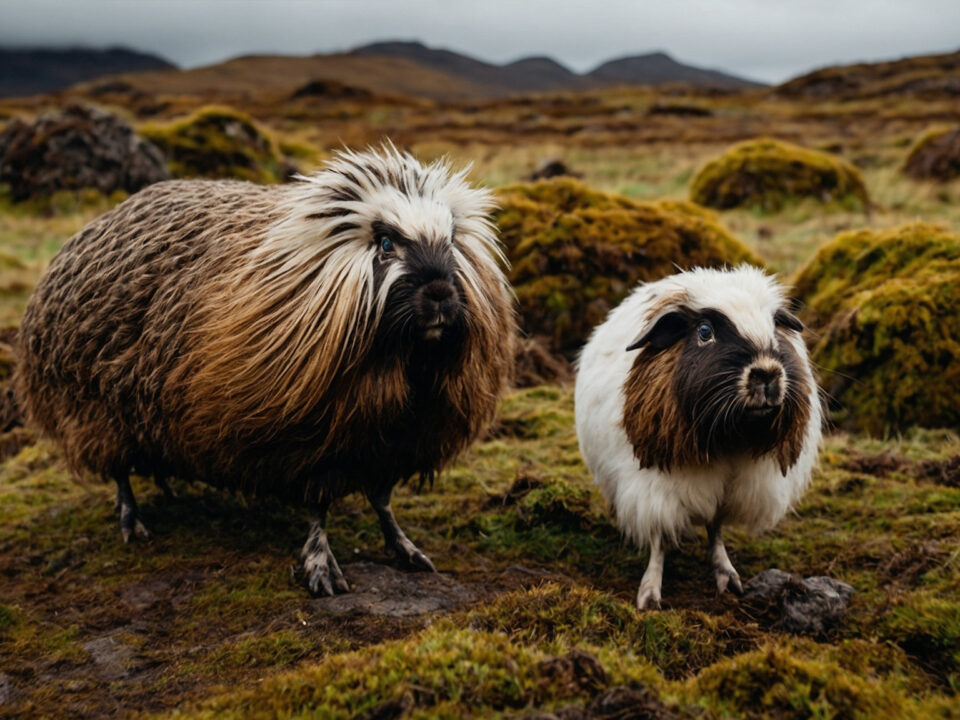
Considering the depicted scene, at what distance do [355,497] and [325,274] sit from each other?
2.71 m

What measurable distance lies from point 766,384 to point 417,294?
2.04 metres

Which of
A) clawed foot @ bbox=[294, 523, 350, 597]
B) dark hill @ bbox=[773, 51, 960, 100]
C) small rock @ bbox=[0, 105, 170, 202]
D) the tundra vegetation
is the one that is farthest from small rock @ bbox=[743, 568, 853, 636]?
dark hill @ bbox=[773, 51, 960, 100]

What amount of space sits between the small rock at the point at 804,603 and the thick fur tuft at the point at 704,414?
0.60 metres

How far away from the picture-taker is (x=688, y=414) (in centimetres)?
515

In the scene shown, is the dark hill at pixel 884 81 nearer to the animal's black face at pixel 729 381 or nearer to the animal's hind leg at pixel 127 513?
the animal's black face at pixel 729 381

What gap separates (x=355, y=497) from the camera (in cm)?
730

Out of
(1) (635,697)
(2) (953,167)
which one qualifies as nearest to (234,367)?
(1) (635,697)

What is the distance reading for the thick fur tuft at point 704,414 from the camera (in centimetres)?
504

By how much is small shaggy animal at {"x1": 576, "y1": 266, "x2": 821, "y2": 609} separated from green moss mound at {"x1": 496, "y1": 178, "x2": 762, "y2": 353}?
15.4 feet

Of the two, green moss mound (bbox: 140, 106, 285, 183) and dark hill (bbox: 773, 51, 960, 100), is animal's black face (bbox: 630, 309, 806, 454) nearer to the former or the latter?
green moss mound (bbox: 140, 106, 285, 183)

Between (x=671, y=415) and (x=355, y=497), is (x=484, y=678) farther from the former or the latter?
(x=355, y=497)

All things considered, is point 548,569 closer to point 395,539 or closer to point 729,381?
point 395,539

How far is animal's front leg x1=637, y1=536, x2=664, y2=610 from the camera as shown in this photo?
17.7 ft

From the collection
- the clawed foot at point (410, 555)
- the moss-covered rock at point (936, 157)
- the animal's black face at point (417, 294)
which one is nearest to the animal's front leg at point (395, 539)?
the clawed foot at point (410, 555)
